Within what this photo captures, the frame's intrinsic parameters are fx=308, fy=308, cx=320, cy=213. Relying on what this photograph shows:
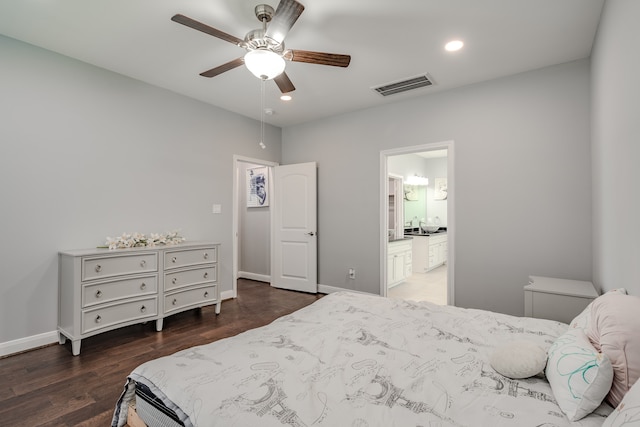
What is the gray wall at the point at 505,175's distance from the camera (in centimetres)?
301

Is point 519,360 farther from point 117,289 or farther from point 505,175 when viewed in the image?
point 117,289

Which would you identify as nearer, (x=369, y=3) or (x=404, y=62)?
(x=369, y=3)

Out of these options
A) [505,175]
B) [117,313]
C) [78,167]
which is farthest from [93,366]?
[505,175]

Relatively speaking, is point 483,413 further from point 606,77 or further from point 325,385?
point 606,77

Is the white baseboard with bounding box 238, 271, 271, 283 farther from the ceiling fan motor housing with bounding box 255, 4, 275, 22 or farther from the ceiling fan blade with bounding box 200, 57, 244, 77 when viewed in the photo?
the ceiling fan motor housing with bounding box 255, 4, 275, 22

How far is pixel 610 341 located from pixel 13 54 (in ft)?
14.4

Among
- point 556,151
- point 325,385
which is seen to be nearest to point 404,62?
point 556,151

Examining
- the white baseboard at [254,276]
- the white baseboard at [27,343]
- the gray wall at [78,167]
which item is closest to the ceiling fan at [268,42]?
the gray wall at [78,167]

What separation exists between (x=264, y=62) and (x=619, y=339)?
230cm

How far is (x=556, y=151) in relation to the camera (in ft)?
10.1

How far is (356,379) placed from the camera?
1256 millimetres

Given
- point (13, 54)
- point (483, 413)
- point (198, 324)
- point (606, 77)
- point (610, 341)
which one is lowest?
point (198, 324)

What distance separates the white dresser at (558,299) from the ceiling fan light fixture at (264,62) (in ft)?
8.99

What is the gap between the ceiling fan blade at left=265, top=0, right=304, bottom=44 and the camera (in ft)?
6.00
